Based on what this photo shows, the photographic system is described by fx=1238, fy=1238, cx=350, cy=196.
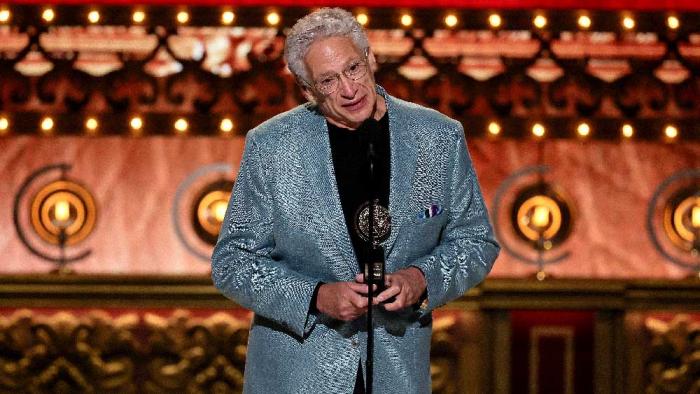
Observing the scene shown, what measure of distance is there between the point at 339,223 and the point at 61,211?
220cm

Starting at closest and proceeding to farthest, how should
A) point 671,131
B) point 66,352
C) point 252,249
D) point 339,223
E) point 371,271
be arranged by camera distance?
point 371,271 → point 339,223 → point 252,249 → point 66,352 → point 671,131

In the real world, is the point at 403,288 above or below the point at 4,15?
below

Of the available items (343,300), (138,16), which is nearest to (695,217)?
(138,16)

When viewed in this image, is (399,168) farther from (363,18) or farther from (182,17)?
(182,17)

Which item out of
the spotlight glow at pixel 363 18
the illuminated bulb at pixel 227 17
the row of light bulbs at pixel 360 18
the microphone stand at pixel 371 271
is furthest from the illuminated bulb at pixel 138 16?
the microphone stand at pixel 371 271

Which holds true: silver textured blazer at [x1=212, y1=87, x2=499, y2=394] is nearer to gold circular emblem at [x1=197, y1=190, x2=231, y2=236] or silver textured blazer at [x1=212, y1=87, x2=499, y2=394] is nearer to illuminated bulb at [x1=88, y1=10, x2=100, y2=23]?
gold circular emblem at [x1=197, y1=190, x2=231, y2=236]

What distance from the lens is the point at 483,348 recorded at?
159 inches

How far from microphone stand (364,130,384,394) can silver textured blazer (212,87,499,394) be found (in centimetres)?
7

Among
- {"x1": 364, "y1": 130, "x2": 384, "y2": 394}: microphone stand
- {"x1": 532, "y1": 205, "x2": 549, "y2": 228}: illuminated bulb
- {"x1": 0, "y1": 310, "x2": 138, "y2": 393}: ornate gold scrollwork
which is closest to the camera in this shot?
{"x1": 364, "y1": 130, "x2": 384, "y2": 394}: microphone stand

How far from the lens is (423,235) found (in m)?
2.12

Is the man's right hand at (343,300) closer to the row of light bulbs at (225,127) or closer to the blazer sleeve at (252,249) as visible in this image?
the blazer sleeve at (252,249)

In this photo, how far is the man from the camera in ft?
6.81

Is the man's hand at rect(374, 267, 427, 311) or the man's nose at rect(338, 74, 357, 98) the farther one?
the man's nose at rect(338, 74, 357, 98)

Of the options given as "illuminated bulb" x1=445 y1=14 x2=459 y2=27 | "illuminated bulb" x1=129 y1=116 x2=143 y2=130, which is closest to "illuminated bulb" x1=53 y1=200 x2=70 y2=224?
"illuminated bulb" x1=129 y1=116 x2=143 y2=130
